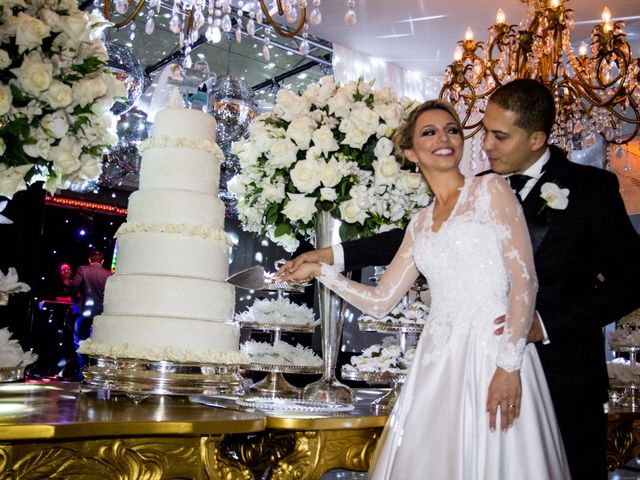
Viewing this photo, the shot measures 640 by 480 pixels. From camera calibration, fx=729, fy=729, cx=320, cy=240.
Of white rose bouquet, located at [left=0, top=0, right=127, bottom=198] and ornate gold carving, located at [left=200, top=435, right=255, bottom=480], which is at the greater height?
white rose bouquet, located at [left=0, top=0, right=127, bottom=198]

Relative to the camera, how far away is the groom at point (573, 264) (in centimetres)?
254

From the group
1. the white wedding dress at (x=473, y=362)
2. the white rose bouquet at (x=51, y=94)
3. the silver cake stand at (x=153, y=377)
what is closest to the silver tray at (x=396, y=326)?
the white wedding dress at (x=473, y=362)

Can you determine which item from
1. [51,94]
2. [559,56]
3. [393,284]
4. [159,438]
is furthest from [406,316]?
[559,56]

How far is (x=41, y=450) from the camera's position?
1.93m

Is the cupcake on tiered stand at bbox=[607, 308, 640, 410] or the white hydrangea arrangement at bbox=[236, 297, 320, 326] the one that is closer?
the white hydrangea arrangement at bbox=[236, 297, 320, 326]

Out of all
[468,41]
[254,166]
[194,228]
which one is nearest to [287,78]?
[468,41]

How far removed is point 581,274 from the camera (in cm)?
267

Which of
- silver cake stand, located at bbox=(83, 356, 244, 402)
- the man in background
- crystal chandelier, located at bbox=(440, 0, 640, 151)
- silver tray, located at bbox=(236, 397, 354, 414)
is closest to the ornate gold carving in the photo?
silver tray, located at bbox=(236, 397, 354, 414)

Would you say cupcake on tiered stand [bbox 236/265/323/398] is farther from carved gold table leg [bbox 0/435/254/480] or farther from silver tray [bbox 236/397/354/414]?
carved gold table leg [bbox 0/435/254/480]

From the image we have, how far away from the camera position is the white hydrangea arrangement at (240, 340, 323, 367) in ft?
11.4

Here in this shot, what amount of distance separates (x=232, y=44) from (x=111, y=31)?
159 cm

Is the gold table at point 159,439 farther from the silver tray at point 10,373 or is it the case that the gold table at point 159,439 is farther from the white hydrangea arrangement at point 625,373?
the white hydrangea arrangement at point 625,373

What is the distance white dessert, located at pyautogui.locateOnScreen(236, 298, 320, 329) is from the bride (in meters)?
1.05

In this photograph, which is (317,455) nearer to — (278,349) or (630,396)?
(278,349)
